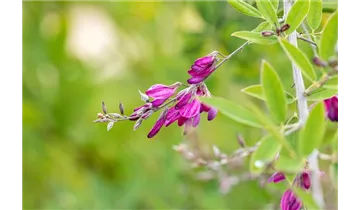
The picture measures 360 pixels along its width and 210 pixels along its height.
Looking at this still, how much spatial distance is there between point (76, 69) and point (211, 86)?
0.39m

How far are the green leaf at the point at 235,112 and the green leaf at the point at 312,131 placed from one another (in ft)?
0.07

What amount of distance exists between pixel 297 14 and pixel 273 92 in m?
0.07

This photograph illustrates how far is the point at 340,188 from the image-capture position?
1.03 ft

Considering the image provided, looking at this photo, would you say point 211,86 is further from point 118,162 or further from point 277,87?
point 277,87

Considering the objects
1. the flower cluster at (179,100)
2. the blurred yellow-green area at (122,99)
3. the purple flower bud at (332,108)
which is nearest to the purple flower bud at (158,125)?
the flower cluster at (179,100)

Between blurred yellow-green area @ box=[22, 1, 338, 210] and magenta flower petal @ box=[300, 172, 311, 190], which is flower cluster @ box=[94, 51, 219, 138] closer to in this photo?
magenta flower petal @ box=[300, 172, 311, 190]

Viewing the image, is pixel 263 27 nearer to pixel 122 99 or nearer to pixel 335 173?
pixel 335 173

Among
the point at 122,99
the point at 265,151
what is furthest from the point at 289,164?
the point at 122,99

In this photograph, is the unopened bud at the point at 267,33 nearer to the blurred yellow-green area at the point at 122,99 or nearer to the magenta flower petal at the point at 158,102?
the magenta flower petal at the point at 158,102

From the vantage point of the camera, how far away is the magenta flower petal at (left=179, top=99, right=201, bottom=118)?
36 cm

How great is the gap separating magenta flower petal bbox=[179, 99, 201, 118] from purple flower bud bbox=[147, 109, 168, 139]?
12 mm

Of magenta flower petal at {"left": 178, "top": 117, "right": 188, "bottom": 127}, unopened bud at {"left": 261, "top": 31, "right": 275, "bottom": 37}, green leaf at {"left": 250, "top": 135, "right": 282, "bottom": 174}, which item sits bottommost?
green leaf at {"left": 250, "top": 135, "right": 282, "bottom": 174}

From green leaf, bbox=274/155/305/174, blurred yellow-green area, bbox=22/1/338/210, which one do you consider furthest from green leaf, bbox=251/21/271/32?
blurred yellow-green area, bbox=22/1/338/210

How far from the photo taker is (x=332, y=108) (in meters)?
0.34
